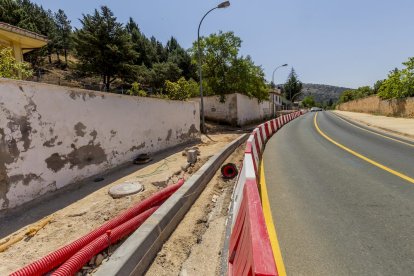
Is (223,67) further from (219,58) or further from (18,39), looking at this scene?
(18,39)

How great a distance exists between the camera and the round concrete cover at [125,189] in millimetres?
6121

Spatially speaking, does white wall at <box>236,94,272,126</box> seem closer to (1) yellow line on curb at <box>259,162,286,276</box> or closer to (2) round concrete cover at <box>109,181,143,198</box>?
(1) yellow line on curb at <box>259,162,286,276</box>

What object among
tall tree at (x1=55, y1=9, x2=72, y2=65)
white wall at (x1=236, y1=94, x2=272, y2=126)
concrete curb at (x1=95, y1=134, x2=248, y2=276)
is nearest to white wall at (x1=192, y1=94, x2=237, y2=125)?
white wall at (x1=236, y1=94, x2=272, y2=126)

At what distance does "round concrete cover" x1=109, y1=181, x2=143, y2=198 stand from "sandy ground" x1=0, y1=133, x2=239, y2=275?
0.13 m

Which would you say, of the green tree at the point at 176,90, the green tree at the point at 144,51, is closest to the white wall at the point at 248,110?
the green tree at the point at 176,90

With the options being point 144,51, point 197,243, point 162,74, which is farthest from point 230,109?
point 144,51

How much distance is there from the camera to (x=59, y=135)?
6465 mm

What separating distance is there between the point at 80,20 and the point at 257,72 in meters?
25.2

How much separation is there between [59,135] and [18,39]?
10.5 meters

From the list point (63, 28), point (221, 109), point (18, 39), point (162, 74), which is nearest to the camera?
point (18, 39)

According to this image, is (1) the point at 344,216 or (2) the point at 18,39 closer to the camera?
(1) the point at 344,216

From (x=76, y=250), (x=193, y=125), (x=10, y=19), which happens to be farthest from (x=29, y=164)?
(x=10, y=19)

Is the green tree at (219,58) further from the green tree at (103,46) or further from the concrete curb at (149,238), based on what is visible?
the concrete curb at (149,238)

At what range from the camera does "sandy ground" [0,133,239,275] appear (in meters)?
3.99
